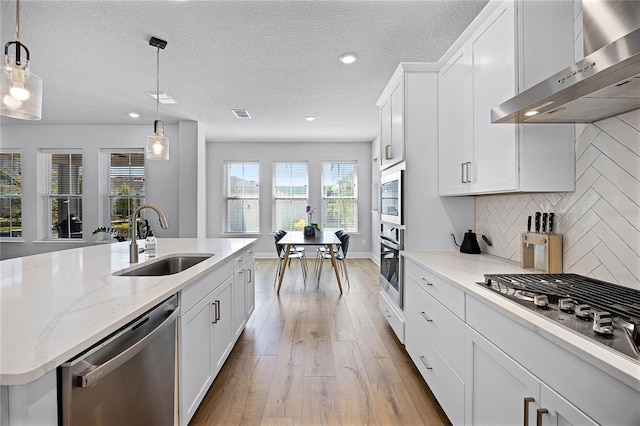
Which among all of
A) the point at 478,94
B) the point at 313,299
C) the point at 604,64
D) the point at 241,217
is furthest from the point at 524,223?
the point at 241,217

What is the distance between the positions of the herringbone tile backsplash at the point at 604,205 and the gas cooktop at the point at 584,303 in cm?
10

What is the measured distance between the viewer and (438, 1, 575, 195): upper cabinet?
1588 millimetres

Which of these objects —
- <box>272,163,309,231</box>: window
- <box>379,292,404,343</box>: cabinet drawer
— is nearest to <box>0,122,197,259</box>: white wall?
<box>272,163,309,231</box>: window

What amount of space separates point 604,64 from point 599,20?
69 cm

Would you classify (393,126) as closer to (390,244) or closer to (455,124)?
(455,124)

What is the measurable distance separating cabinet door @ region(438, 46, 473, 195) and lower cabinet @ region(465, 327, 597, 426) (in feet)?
3.89

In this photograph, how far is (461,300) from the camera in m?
1.50

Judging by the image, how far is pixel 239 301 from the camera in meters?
2.71

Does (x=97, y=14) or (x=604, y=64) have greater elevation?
(x=97, y=14)

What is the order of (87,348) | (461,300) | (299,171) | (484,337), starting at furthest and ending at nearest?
(299,171), (461,300), (484,337), (87,348)

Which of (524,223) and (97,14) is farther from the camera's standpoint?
(97,14)

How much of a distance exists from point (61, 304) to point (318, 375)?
1.69 metres

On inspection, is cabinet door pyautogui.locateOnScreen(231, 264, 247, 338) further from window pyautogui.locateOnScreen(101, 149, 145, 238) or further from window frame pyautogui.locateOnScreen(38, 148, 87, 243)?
window frame pyautogui.locateOnScreen(38, 148, 87, 243)

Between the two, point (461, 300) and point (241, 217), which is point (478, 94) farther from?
point (241, 217)
